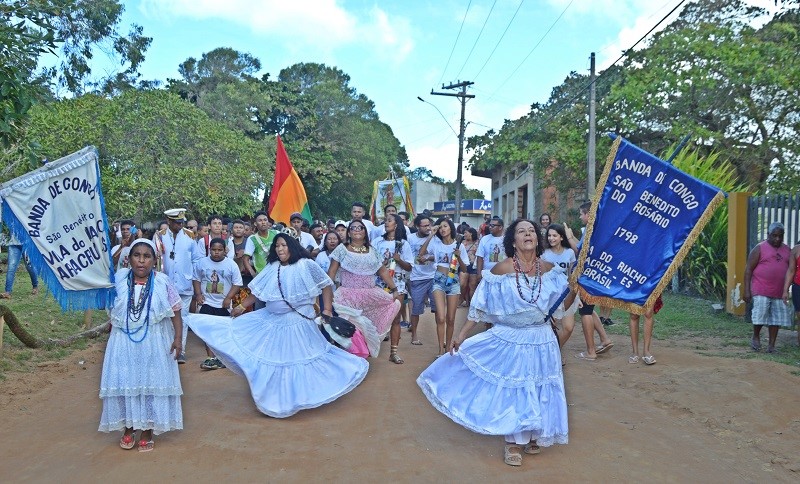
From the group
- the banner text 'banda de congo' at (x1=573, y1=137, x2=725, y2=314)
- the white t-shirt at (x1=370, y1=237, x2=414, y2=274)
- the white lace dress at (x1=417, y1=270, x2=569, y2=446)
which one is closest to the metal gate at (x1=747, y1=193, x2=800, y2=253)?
the white t-shirt at (x1=370, y1=237, x2=414, y2=274)

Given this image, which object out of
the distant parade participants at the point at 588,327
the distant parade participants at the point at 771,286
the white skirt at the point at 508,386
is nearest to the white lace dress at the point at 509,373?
the white skirt at the point at 508,386

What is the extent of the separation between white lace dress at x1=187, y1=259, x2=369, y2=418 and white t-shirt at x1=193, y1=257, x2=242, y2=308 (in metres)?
1.77

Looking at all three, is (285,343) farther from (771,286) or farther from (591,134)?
(591,134)

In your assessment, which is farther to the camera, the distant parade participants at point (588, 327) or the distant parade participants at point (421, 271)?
the distant parade participants at point (421, 271)

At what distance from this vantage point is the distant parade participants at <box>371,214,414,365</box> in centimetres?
994

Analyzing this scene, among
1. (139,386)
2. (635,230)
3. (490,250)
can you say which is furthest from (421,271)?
(139,386)

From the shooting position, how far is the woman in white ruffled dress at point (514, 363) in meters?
5.64

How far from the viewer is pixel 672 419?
7.02 metres

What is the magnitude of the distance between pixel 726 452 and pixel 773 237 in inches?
188

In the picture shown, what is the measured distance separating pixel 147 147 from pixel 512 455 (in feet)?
62.7

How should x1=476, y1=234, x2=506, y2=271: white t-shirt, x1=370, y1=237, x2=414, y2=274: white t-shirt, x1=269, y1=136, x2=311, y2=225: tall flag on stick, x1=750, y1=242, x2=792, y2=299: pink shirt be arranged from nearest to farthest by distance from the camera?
x1=750, y1=242, x2=792, y2=299: pink shirt, x1=370, y1=237, x2=414, y2=274: white t-shirt, x1=476, y1=234, x2=506, y2=271: white t-shirt, x1=269, y1=136, x2=311, y2=225: tall flag on stick

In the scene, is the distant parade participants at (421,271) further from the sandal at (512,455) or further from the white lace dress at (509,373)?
the sandal at (512,455)

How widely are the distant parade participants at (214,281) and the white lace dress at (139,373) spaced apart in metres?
3.24

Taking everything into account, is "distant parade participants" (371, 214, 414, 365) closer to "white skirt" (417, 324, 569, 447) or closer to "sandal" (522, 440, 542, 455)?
"white skirt" (417, 324, 569, 447)
